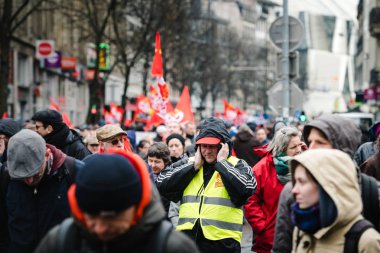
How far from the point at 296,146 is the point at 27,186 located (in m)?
2.17

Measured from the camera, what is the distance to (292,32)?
18562 millimetres

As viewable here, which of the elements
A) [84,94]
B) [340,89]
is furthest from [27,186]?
[340,89]

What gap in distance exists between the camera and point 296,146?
22.4 feet

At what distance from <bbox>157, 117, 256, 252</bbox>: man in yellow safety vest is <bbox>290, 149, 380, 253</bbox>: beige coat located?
234cm

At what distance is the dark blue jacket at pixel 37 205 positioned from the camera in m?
5.81

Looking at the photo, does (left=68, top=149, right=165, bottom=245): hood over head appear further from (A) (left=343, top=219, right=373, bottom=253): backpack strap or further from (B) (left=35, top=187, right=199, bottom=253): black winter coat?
(A) (left=343, top=219, right=373, bottom=253): backpack strap

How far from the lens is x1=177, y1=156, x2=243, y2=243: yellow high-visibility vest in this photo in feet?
21.9

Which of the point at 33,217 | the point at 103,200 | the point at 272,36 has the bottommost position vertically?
the point at 33,217

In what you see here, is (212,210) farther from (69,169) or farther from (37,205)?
(37,205)

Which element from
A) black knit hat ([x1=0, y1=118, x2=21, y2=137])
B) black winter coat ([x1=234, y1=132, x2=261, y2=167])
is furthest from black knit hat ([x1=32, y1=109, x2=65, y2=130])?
black winter coat ([x1=234, y1=132, x2=261, y2=167])

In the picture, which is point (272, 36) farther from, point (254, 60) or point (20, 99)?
point (254, 60)

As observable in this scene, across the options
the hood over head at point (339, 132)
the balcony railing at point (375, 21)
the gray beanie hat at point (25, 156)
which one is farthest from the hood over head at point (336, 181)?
the balcony railing at point (375, 21)

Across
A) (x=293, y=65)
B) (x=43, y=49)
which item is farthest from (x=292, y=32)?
(x=43, y=49)

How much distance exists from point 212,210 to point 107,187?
11.2 feet
